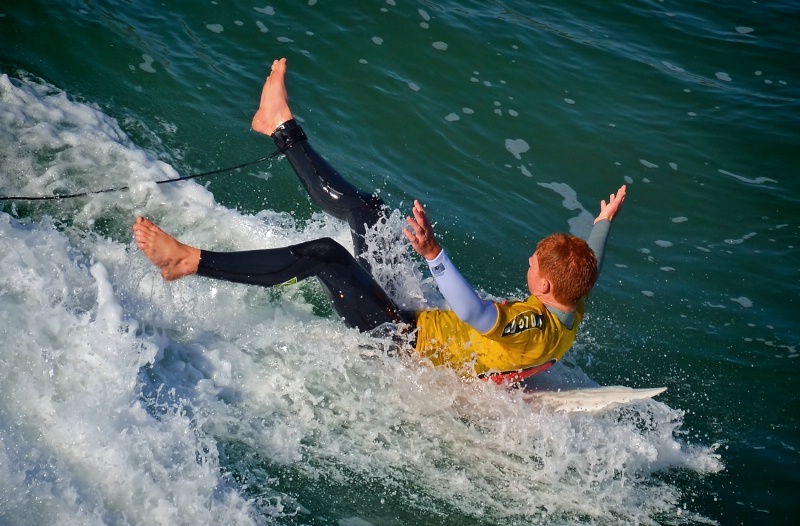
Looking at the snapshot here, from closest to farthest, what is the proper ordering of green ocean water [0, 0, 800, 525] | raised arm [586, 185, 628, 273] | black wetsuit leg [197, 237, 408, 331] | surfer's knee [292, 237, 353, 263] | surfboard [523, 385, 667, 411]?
green ocean water [0, 0, 800, 525]
black wetsuit leg [197, 237, 408, 331]
surfer's knee [292, 237, 353, 263]
surfboard [523, 385, 667, 411]
raised arm [586, 185, 628, 273]

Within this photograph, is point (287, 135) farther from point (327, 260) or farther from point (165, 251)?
point (165, 251)

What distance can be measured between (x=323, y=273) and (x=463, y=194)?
357 cm

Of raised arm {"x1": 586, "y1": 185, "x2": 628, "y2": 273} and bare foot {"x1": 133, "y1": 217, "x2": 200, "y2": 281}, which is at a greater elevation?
raised arm {"x1": 586, "y1": 185, "x2": 628, "y2": 273}

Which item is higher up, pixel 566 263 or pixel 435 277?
pixel 566 263

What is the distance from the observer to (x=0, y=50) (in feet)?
25.8

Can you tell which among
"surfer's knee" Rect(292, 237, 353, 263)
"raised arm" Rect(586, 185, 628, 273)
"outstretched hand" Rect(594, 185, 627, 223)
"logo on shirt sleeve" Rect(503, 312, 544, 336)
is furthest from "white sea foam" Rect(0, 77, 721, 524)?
"outstretched hand" Rect(594, 185, 627, 223)

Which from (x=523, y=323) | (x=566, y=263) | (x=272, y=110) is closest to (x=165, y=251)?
(x=272, y=110)

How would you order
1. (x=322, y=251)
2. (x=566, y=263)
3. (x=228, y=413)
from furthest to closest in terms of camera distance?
(x=322, y=251) < (x=228, y=413) < (x=566, y=263)

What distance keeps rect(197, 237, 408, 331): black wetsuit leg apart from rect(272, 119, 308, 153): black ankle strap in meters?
1.09

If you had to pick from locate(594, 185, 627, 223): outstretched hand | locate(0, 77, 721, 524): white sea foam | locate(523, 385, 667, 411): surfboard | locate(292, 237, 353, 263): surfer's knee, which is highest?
locate(594, 185, 627, 223): outstretched hand

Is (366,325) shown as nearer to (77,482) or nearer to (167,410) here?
(167,410)

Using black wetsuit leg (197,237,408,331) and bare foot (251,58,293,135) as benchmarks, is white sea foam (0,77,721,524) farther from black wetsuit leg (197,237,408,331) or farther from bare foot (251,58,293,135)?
bare foot (251,58,293,135)

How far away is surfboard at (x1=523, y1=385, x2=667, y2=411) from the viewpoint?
520 cm

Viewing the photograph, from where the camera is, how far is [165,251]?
477cm
